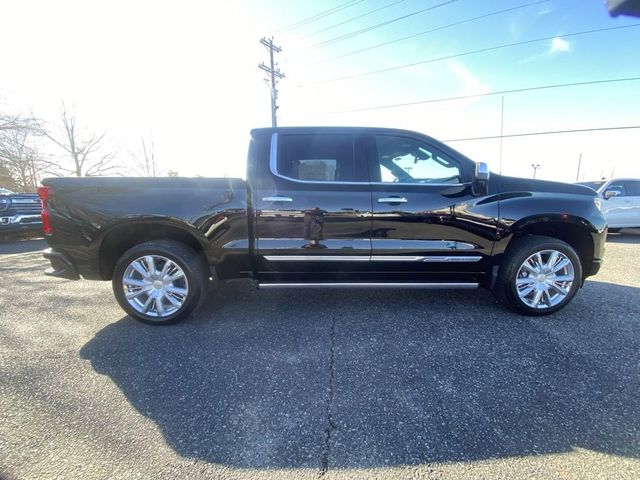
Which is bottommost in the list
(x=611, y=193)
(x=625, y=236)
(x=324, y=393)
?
(x=625, y=236)

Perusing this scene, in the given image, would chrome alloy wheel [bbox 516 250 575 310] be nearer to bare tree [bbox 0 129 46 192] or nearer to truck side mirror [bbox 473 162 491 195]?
truck side mirror [bbox 473 162 491 195]

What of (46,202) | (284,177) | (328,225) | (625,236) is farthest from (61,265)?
(625,236)

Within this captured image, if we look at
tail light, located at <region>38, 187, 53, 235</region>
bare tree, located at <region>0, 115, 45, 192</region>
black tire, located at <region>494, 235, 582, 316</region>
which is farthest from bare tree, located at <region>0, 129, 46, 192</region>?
black tire, located at <region>494, 235, 582, 316</region>

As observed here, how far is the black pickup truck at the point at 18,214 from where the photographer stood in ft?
25.5

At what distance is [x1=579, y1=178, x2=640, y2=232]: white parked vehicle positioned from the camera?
27.0 feet

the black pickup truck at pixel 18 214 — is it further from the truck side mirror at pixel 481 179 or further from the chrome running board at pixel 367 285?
the truck side mirror at pixel 481 179

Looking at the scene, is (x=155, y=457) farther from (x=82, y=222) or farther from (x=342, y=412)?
(x=82, y=222)

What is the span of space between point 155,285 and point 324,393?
202 centimetres

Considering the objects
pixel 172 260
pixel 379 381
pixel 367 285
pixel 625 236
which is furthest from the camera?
pixel 625 236

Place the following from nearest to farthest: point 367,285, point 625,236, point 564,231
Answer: point 367,285 → point 564,231 → point 625,236

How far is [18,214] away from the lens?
7.94m

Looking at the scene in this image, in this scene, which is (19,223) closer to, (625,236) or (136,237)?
(136,237)

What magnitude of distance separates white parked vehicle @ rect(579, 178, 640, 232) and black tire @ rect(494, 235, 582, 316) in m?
7.24

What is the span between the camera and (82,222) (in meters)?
2.92
